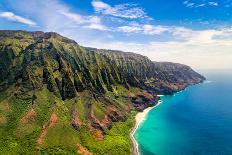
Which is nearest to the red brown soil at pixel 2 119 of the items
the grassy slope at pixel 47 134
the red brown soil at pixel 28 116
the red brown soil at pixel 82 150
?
the grassy slope at pixel 47 134

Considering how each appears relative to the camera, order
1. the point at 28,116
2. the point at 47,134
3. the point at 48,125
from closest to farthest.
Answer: the point at 47,134
the point at 48,125
the point at 28,116

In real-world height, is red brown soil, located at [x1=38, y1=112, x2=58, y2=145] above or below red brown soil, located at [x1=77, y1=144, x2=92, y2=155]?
above

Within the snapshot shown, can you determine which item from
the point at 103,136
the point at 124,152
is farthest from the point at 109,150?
the point at 103,136

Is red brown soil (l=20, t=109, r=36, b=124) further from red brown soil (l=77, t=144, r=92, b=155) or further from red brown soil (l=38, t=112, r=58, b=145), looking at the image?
red brown soil (l=77, t=144, r=92, b=155)

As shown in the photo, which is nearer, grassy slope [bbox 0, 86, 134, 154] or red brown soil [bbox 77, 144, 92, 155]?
grassy slope [bbox 0, 86, 134, 154]

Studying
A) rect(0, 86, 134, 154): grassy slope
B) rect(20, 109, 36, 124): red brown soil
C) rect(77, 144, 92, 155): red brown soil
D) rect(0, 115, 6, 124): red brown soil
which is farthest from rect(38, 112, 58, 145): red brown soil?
rect(0, 115, 6, 124): red brown soil

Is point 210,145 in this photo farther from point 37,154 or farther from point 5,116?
point 5,116

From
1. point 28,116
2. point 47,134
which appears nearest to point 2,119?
point 28,116

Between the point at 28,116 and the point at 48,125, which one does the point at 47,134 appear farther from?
the point at 28,116

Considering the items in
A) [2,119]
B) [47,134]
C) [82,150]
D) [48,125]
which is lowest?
[82,150]

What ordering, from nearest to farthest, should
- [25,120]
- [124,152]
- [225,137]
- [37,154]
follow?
[37,154]
[124,152]
[25,120]
[225,137]

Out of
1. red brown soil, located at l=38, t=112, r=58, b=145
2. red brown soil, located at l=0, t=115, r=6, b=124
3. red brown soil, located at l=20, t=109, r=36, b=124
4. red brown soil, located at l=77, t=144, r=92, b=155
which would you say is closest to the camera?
red brown soil, located at l=77, t=144, r=92, b=155
